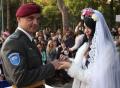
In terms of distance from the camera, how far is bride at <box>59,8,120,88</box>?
4.96 m

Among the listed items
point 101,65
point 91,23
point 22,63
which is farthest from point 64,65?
point 91,23

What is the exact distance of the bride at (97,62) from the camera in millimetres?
4961

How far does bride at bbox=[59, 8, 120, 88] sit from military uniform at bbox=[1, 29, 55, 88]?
54cm

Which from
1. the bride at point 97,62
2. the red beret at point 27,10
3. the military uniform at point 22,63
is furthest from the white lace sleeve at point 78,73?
the red beret at point 27,10

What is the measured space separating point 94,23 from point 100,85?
708 millimetres

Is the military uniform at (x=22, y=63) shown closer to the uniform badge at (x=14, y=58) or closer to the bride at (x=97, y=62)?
the uniform badge at (x=14, y=58)

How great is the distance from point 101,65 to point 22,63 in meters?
1.22

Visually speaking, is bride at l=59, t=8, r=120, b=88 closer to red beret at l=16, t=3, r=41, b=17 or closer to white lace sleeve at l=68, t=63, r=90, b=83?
white lace sleeve at l=68, t=63, r=90, b=83

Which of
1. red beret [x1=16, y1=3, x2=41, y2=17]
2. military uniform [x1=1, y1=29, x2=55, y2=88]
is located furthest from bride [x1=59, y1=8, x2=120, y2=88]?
red beret [x1=16, y1=3, x2=41, y2=17]

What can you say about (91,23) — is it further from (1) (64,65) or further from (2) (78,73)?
(1) (64,65)

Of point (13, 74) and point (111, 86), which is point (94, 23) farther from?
point (13, 74)

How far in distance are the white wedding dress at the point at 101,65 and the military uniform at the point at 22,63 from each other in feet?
3.11

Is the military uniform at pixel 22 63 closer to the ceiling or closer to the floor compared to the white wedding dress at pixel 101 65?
closer to the ceiling

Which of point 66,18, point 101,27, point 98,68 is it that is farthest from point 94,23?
point 66,18
